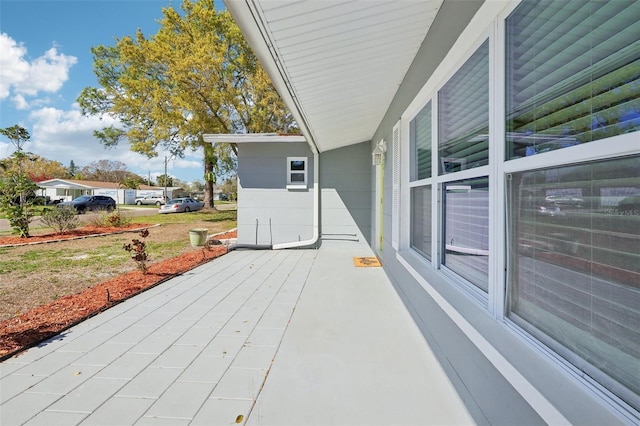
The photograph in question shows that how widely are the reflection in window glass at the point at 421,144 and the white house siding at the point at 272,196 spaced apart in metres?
4.39

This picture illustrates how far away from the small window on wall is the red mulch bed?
3.38 metres

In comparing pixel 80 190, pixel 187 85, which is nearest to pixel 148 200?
pixel 80 190

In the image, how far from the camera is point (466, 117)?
6.75 ft

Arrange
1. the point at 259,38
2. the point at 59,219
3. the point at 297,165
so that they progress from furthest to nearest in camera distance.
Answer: the point at 59,219
the point at 297,165
the point at 259,38

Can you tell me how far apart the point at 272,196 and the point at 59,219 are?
827 cm

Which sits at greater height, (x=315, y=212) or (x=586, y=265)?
(x=315, y=212)

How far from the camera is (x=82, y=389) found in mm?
2039

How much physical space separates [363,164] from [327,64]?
4.97 meters

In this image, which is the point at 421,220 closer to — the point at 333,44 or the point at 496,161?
the point at 496,161

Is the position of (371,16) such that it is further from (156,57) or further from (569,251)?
(156,57)

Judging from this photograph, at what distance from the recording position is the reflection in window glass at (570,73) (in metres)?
0.88

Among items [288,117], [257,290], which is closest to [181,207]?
[288,117]

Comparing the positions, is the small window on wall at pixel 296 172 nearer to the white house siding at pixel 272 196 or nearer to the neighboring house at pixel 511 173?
the white house siding at pixel 272 196

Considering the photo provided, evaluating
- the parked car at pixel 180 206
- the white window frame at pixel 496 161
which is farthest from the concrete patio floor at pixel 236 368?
the parked car at pixel 180 206
